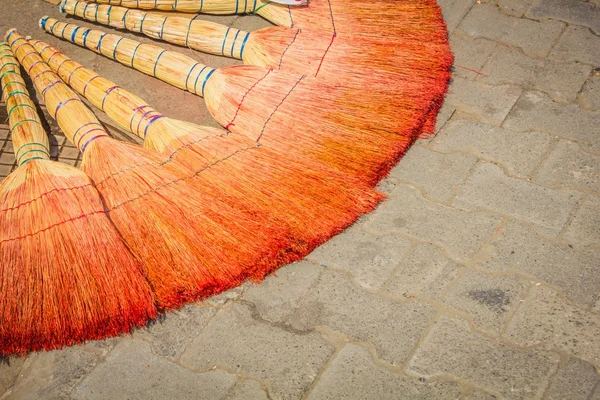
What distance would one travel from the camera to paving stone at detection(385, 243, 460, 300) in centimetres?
296

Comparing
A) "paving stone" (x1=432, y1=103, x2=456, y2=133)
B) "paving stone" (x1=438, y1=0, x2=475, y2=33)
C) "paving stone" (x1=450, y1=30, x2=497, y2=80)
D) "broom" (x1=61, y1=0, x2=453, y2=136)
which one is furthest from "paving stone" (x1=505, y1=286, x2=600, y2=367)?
"paving stone" (x1=438, y1=0, x2=475, y2=33)

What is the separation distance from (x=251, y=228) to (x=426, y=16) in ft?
5.58

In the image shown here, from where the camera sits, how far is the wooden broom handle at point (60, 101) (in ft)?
11.6

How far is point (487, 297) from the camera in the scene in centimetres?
290

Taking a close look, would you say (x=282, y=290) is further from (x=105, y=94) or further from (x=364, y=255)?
(x=105, y=94)

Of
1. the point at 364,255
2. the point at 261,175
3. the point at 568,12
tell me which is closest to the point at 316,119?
the point at 261,175

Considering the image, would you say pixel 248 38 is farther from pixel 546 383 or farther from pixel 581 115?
pixel 546 383

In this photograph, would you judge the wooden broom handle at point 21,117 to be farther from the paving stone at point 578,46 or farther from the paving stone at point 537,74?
the paving stone at point 578,46

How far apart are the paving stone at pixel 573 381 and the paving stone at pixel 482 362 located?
1.5 inches

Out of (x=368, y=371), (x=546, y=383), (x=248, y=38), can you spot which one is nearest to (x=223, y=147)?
(x=248, y=38)

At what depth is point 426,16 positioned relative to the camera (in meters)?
3.96

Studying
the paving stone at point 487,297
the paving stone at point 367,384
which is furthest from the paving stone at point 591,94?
the paving stone at point 367,384

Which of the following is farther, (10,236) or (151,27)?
(151,27)

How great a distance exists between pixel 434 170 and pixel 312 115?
0.63 m
